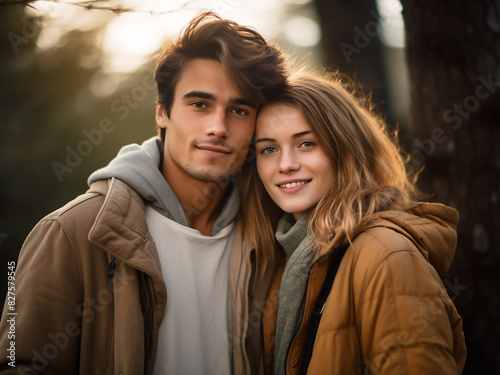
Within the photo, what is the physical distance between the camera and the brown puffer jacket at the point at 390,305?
1.51 meters

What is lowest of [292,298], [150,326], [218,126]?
[150,326]

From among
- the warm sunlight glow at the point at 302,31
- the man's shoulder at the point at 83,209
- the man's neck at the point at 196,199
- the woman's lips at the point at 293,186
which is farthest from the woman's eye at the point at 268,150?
the warm sunlight glow at the point at 302,31

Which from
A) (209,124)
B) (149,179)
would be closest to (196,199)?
(149,179)

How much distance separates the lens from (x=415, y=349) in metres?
1.50

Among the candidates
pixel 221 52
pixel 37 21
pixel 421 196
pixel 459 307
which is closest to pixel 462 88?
pixel 421 196

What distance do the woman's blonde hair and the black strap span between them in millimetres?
140

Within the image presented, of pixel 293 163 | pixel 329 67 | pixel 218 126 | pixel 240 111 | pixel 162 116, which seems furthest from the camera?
pixel 329 67

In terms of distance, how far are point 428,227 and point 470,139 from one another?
851 millimetres

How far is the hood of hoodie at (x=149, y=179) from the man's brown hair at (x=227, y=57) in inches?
17.9

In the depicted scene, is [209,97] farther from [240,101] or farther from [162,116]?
[162,116]

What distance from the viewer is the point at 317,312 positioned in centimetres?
186

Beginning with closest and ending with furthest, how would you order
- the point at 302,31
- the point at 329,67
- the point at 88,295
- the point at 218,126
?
the point at 88,295
the point at 218,126
the point at 329,67
the point at 302,31

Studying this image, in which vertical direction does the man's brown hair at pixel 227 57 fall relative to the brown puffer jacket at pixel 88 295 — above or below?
above

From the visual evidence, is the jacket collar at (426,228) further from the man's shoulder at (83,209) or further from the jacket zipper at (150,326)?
the man's shoulder at (83,209)
